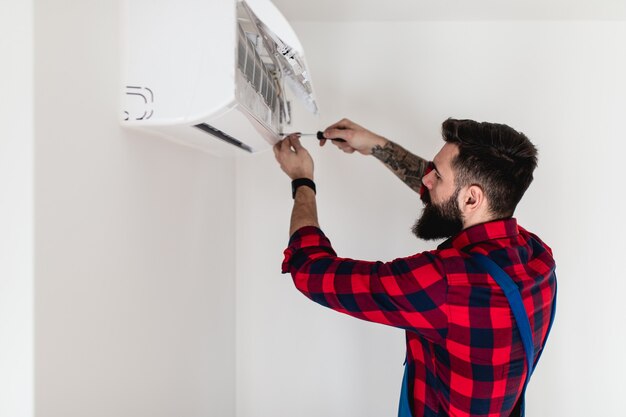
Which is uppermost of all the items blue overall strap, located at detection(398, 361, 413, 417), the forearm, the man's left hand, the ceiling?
the ceiling

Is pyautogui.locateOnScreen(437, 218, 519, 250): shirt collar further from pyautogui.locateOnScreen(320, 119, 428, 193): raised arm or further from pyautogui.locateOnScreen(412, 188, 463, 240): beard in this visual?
pyautogui.locateOnScreen(320, 119, 428, 193): raised arm

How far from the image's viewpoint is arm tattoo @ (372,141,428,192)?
1.20m

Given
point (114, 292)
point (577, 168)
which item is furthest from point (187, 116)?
point (577, 168)

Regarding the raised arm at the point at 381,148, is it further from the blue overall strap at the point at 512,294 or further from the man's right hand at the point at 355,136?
the blue overall strap at the point at 512,294

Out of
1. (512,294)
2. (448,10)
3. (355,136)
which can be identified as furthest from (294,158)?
(448,10)

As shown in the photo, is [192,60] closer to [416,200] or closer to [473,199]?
[473,199]

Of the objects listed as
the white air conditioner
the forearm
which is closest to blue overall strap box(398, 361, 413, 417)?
the forearm

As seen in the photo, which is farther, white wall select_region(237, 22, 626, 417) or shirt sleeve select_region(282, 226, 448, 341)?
white wall select_region(237, 22, 626, 417)

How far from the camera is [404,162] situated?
3.95 feet

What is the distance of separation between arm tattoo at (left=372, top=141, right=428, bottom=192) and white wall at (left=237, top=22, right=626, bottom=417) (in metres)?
0.28

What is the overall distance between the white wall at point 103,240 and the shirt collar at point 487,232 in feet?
2.40

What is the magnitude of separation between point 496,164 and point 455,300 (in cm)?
33

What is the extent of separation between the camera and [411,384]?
3.06 feet

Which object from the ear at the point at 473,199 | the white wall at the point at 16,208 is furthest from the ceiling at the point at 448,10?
the white wall at the point at 16,208
